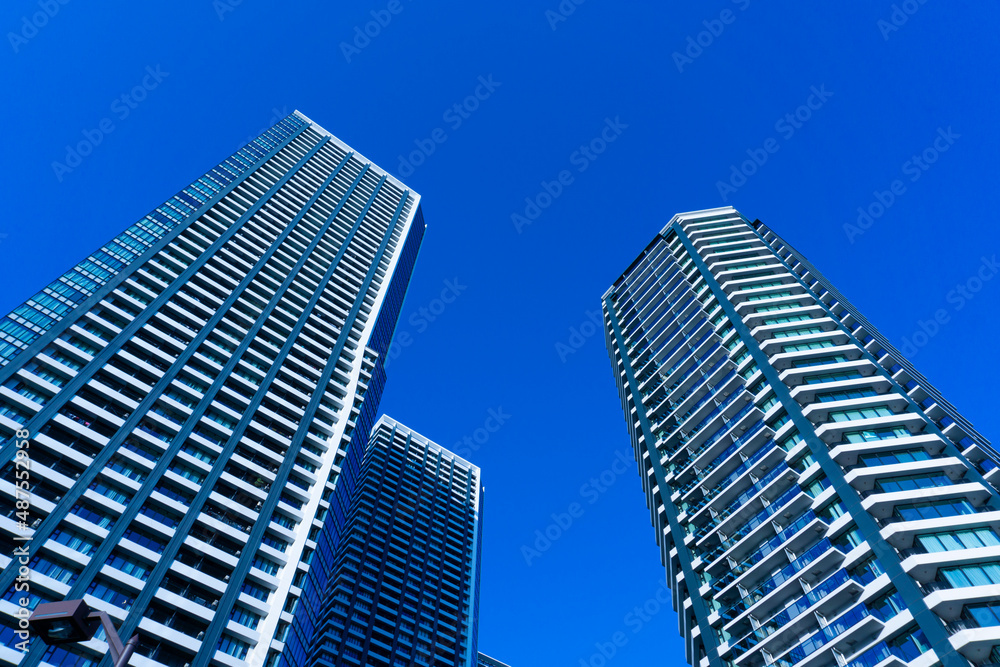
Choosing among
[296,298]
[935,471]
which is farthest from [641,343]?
[296,298]

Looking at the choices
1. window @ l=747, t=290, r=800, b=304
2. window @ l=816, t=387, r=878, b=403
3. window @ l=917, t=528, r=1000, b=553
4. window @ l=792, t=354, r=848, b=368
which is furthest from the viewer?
window @ l=747, t=290, r=800, b=304

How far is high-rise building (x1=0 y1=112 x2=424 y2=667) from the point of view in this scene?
43594 millimetres

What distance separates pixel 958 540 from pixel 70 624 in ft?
144

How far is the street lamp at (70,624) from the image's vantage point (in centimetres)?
945

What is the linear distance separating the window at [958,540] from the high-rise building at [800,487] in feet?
0.42

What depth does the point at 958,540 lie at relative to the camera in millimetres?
36781

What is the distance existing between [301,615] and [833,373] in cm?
5068

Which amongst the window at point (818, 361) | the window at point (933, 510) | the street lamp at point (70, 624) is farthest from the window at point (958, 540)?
the street lamp at point (70, 624)

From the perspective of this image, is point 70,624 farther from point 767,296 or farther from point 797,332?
point 767,296

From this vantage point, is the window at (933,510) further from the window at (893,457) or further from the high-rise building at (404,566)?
the high-rise building at (404,566)

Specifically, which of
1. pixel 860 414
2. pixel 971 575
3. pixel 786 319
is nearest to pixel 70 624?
pixel 971 575

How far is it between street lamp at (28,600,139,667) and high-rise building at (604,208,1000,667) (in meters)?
37.0

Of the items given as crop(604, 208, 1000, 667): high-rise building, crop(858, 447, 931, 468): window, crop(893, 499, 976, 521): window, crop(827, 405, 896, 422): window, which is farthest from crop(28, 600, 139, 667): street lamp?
crop(827, 405, 896, 422): window

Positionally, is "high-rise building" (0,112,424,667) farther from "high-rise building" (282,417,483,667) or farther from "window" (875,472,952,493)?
"window" (875,472,952,493)
